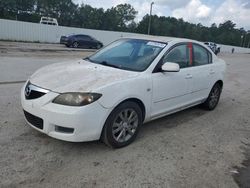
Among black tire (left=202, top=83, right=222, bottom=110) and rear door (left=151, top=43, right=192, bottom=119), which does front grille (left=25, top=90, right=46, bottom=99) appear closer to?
rear door (left=151, top=43, right=192, bottom=119)

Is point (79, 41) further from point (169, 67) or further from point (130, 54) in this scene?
point (169, 67)

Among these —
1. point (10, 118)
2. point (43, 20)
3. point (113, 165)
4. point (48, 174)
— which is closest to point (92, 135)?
point (113, 165)

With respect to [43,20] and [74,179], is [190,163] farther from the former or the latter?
[43,20]

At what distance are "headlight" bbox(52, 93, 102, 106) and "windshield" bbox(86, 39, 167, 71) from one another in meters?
1.00

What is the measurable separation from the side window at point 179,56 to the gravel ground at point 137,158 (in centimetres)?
116

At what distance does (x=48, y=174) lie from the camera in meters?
3.06

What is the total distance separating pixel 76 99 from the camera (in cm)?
325

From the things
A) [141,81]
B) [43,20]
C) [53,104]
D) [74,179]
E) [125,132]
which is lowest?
[74,179]

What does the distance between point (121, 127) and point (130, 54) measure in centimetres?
135

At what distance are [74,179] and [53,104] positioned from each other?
94 cm

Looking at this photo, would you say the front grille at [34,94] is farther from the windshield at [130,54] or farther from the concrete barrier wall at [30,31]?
the concrete barrier wall at [30,31]

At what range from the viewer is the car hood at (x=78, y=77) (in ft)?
11.0

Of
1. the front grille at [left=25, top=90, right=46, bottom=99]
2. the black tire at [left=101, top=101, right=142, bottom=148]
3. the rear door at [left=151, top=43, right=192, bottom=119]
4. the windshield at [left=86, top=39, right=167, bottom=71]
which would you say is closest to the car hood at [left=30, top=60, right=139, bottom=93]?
the front grille at [left=25, top=90, right=46, bottom=99]

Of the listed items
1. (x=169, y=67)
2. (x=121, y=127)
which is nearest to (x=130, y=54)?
(x=169, y=67)
